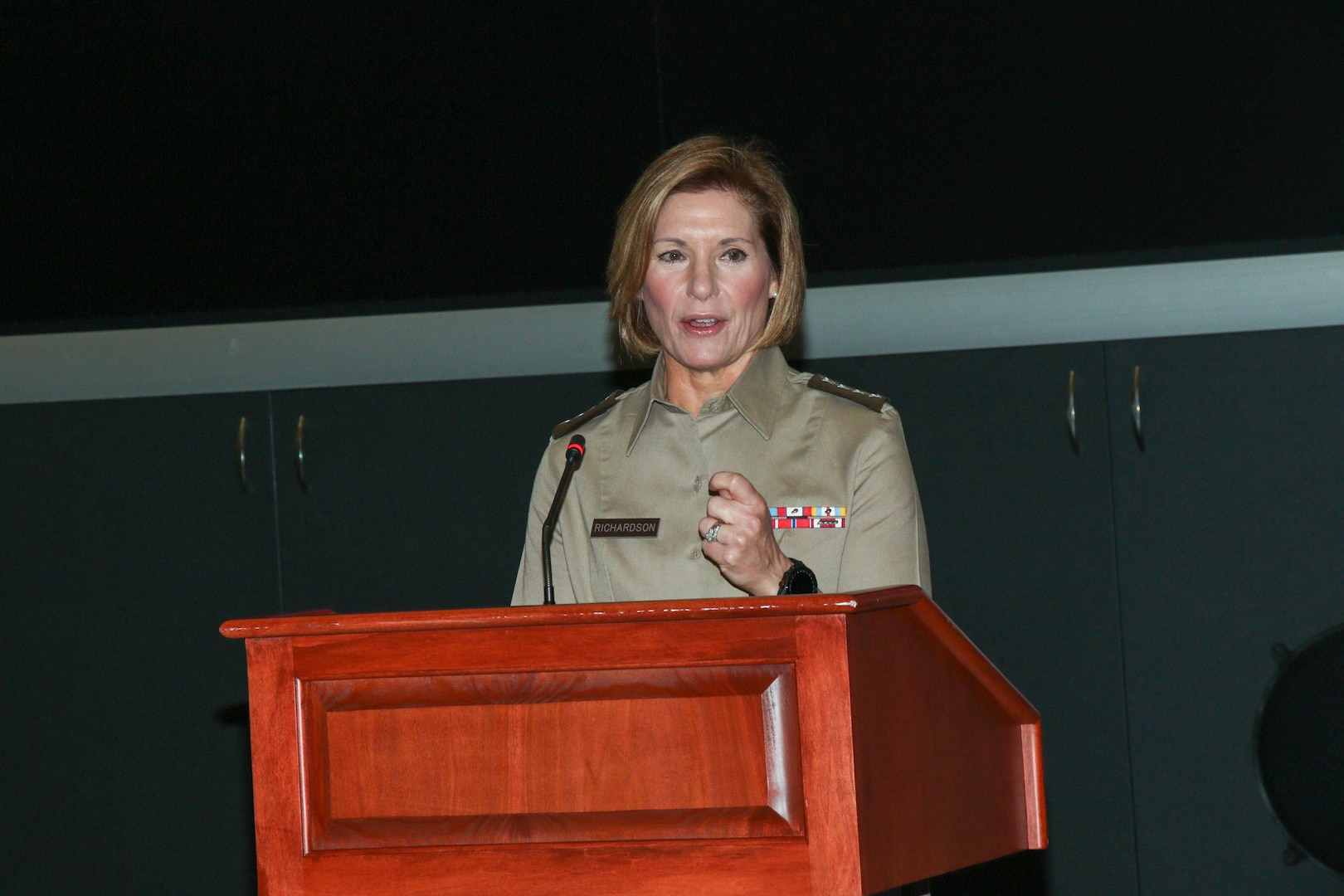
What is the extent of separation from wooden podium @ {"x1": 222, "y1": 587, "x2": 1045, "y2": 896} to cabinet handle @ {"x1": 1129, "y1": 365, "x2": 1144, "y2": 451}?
5.58 feet

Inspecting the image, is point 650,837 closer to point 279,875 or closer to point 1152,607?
point 279,875

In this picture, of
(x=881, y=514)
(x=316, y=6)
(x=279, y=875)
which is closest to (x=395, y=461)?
(x=316, y=6)

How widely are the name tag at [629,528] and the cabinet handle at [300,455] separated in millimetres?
1435

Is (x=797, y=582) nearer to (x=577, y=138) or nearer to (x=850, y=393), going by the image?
(x=850, y=393)

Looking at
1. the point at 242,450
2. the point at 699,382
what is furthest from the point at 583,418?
the point at 242,450

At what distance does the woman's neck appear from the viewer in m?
1.89

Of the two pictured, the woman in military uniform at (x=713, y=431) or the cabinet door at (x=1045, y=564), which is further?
the cabinet door at (x=1045, y=564)

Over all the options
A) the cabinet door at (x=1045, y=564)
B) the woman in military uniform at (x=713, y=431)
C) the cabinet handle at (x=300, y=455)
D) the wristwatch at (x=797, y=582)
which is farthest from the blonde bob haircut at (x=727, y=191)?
the cabinet handle at (x=300, y=455)

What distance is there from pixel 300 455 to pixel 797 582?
6.37ft

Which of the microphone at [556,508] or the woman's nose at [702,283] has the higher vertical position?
the woman's nose at [702,283]

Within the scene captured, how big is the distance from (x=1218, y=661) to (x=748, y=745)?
6.30 feet

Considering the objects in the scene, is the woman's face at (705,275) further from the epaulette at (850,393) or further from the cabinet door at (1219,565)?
the cabinet door at (1219,565)

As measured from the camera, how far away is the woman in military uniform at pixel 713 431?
175 cm

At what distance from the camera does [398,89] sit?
318 centimetres
